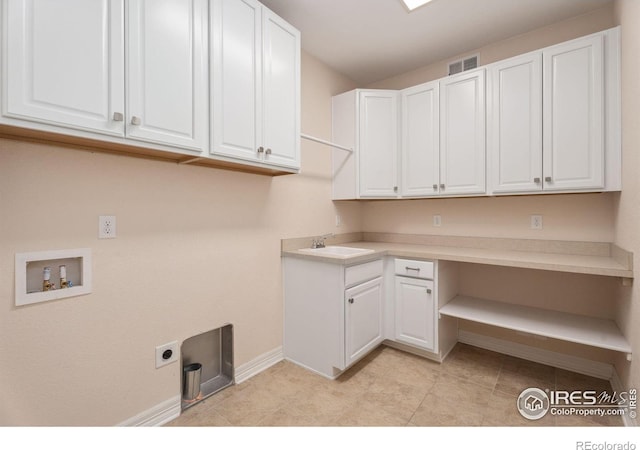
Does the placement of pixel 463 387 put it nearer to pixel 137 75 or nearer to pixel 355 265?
pixel 355 265

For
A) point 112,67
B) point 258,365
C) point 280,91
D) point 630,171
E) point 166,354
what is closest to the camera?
point 112,67

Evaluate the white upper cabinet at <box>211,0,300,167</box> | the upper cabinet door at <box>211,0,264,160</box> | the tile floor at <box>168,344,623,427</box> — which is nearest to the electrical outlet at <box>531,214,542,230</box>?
the tile floor at <box>168,344,623,427</box>

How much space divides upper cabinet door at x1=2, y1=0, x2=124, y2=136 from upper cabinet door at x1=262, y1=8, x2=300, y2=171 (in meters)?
0.84

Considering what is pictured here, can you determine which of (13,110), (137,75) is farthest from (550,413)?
(13,110)

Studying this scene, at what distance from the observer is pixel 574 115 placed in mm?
2029

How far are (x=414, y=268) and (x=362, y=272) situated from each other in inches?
18.1

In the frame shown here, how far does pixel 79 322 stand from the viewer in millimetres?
1490

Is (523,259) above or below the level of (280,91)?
below

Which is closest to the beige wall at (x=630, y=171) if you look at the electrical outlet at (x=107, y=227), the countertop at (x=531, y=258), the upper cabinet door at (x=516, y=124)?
the countertop at (x=531, y=258)

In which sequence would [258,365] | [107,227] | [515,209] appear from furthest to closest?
[515,209] < [258,365] < [107,227]

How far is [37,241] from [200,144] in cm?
86

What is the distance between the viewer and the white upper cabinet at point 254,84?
1.70m

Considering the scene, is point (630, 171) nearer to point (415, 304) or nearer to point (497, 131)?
point (497, 131)

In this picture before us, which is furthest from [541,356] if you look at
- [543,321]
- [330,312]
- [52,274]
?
[52,274]
